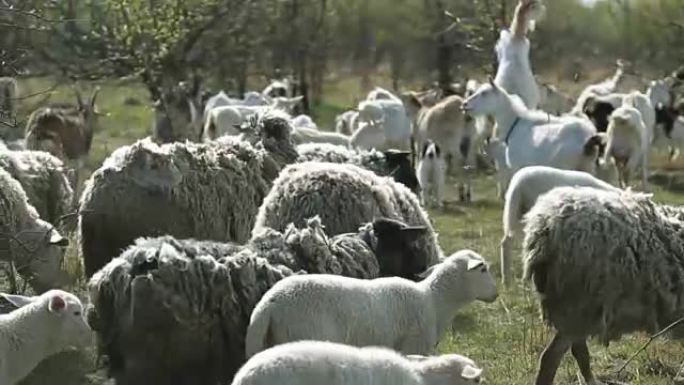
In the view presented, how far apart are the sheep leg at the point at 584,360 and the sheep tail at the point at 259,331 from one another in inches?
93.9

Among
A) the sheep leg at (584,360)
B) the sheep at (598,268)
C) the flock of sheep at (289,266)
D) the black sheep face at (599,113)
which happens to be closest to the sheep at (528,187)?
the flock of sheep at (289,266)

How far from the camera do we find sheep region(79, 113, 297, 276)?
8531 millimetres

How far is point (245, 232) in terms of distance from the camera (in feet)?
29.6

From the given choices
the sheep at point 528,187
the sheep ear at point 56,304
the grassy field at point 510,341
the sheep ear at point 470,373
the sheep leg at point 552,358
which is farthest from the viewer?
the sheep at point 528,187

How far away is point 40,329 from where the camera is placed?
671 centimetres

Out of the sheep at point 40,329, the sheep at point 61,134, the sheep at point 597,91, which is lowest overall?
the sheep at point 597,91

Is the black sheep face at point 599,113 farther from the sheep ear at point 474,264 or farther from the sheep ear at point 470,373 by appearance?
the sheep ear at point 470,373

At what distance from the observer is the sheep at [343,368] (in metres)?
5.10

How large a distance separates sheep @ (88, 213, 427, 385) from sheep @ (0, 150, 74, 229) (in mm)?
3893

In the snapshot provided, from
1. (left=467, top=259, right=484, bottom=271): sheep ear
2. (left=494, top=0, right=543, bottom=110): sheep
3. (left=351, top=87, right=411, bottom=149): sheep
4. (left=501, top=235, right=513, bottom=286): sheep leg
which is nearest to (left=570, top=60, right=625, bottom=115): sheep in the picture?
(left=351, top=87, right=411, bottom=149): sheep

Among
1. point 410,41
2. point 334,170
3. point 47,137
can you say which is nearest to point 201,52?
point 47,137

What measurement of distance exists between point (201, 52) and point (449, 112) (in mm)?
8916

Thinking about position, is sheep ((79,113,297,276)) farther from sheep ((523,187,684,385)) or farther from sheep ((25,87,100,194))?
sheep ((25,87,100,194))

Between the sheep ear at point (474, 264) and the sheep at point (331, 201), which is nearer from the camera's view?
the sheep ear at point (474, 264)
